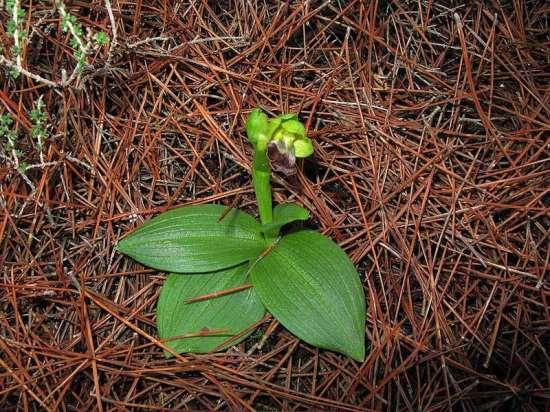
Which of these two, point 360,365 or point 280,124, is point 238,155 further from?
point 360,365

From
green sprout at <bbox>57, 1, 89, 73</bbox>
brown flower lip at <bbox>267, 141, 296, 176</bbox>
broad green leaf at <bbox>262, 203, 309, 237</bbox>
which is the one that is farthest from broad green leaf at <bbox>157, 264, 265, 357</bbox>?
green sprout at <bbox>57, 1, 89, 73</bbox>

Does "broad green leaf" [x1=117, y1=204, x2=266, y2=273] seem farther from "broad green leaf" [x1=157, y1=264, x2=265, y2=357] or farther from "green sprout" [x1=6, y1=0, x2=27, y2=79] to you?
"green sprout" [x1=6, y1=0, x2=27, y2=79]

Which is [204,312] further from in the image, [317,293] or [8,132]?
[8,132]

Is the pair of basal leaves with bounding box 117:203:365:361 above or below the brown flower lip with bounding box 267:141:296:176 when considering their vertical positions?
below

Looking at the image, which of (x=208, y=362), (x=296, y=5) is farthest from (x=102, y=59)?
Answer: (x=208, y=362)

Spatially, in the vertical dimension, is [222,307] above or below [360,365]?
above

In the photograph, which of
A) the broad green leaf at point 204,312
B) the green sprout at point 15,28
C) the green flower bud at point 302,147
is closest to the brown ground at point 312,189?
the broad green leaf at point 204,312

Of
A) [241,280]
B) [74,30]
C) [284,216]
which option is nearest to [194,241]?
[241,280]
